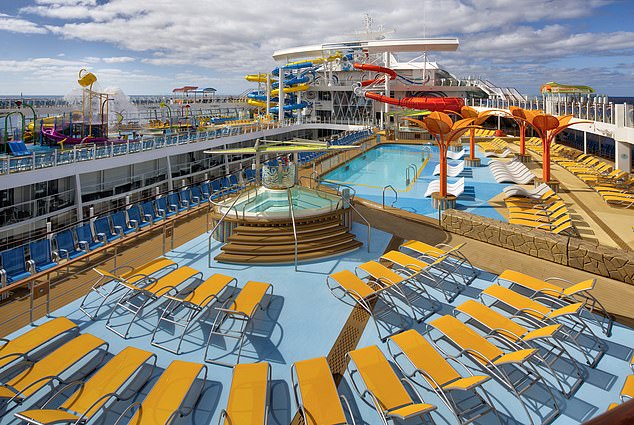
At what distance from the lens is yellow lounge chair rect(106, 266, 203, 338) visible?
17.6ft

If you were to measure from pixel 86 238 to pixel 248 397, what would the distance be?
6.63 meters

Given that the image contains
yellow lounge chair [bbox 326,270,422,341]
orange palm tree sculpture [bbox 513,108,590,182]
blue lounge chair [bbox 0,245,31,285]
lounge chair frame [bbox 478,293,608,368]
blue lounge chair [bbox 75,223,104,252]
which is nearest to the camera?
lounge chair frame [bbox 478,293,608,368]

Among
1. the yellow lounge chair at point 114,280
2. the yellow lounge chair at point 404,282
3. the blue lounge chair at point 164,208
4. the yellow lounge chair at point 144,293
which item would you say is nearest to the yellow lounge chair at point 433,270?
the yellow lounge chair at point 404,282

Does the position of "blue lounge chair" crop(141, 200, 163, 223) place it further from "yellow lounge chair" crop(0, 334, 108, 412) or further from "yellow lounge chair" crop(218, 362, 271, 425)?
"yellow lounge chair" crop(218, 362, 271, 425)

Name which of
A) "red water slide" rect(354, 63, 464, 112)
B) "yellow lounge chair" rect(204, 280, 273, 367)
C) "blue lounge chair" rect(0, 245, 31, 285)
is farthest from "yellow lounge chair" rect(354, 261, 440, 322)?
"red water slide" rect(354, 63, 464, 112)

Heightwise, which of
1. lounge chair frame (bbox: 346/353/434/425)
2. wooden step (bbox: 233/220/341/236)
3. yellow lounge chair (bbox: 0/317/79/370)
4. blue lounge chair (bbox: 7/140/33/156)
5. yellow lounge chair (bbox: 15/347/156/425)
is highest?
blue lounge chair (bbox: 7/140/33/156)

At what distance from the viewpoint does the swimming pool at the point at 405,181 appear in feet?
38.4

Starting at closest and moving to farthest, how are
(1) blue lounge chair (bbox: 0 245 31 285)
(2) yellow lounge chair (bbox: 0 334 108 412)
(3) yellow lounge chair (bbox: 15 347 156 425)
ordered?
1. (3) yellow lounge chair (bbox: 15 347 156 425)
2. (2) yellow lounge chair (bbox: 0 334 108 412)
3. (1) blue lounge chair (bbox: 0 245 31 285)

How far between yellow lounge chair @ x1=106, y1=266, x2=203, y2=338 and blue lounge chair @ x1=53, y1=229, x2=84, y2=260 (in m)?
2.73

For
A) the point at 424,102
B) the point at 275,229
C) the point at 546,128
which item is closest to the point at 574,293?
the point at 275,229

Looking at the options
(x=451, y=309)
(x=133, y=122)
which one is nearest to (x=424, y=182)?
(x=451, y=309)

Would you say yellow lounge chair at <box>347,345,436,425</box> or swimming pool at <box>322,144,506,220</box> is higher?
swimming pool at <box>322,144,506,220</box>

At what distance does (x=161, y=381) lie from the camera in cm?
392

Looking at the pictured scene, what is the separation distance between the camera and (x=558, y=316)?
4723 mm
